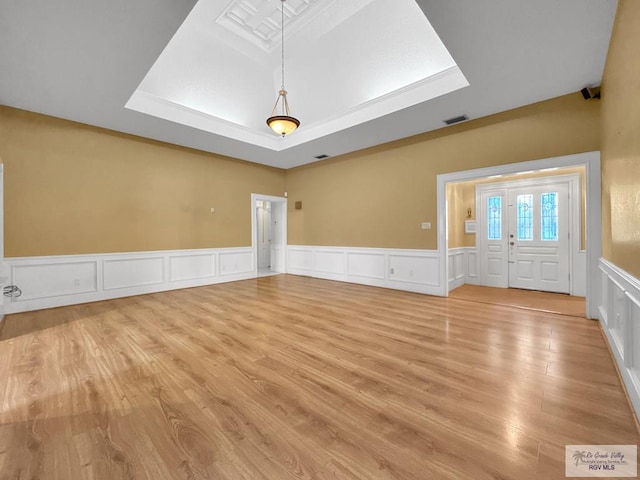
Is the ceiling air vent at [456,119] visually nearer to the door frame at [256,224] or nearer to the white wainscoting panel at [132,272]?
the door frame at [256,224]

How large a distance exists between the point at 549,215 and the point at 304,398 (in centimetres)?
609

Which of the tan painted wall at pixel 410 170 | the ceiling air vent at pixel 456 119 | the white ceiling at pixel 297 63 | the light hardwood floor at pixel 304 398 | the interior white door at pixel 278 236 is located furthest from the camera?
the interior white door at pixel 278 236

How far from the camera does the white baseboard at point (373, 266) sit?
16.9 ft

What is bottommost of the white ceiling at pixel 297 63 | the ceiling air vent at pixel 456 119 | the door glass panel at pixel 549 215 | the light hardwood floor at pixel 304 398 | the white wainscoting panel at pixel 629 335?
the light hardwood floor at pixel 304 398

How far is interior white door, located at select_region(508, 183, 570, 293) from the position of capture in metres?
5.19

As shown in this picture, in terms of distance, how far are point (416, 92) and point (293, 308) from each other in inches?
149

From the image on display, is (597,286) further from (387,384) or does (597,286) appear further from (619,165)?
(387,384)

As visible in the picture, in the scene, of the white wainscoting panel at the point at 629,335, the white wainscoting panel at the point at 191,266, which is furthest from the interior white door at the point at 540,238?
the white wainscoting panel at the point at 191,266

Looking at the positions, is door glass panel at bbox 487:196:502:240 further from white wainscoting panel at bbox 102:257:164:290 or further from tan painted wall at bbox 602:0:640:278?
white wainscoting panel at bbox 102:257:164:290

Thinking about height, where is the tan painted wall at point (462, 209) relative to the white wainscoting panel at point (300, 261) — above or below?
above

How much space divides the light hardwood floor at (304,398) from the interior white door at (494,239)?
96.3 inches

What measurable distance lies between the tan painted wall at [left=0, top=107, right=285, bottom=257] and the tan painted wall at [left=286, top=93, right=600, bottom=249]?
2141mm

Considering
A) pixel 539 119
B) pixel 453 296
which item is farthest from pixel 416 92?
pixel 453 296

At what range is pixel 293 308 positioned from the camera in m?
4.23
